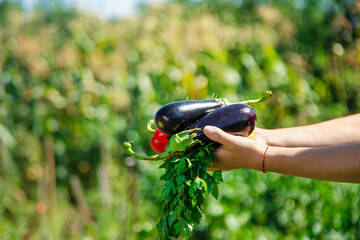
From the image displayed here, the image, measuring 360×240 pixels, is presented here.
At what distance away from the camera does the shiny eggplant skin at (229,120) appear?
1708 millimetres

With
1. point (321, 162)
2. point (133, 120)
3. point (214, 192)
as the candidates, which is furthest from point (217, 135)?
point (133, 120)

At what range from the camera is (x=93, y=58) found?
5.15m

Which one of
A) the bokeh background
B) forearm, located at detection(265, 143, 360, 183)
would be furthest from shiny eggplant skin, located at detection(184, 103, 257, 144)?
the bokeh background

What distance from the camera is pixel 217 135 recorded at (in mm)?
1624

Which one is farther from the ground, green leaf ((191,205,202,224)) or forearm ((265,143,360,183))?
forearm ((265,143,360,183))

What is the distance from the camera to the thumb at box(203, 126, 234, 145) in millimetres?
1622

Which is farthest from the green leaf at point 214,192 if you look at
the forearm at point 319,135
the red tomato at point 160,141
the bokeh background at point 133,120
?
the bokeh background at point 133,120

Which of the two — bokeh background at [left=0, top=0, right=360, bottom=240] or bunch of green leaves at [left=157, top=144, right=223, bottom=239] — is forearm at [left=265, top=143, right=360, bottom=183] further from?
bokeh background at [left=0, top=0, right=360, bottom=240]

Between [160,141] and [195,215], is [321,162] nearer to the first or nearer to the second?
[195,215]

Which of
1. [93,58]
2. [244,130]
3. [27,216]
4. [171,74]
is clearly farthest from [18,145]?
[244,130]

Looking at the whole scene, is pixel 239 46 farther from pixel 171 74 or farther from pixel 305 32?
pixel 305 32

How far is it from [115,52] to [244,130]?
4221mm

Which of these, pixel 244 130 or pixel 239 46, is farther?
pixel 239 46

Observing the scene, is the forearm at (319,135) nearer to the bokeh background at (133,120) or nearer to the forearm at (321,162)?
the forearm at (321,162)
